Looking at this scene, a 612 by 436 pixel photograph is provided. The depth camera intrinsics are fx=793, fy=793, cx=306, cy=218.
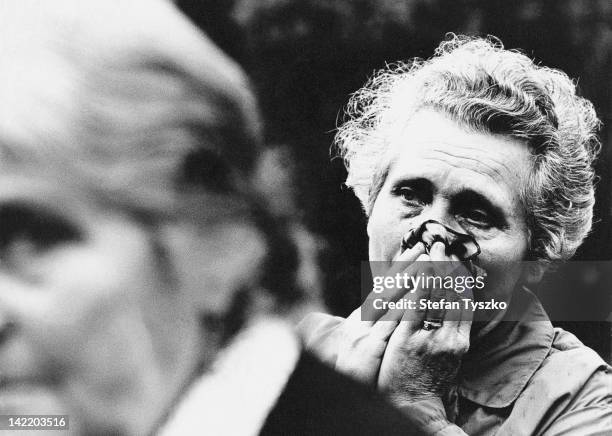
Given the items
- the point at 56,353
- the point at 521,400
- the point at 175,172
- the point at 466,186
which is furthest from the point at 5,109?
the point at 521,400

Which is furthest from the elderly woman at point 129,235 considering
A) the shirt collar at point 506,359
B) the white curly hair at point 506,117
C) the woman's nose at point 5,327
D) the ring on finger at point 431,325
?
the shirt collar at point 506,359

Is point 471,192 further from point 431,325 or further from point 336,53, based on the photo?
point 336,53

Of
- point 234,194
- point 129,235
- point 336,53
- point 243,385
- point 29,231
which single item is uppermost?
point 336,53

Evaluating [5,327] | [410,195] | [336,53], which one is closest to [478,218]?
[410,195]

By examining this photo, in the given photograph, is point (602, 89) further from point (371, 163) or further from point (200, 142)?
point (200, 142)

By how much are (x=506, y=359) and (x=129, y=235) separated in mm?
1657

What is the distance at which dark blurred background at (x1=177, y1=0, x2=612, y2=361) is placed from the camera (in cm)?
333

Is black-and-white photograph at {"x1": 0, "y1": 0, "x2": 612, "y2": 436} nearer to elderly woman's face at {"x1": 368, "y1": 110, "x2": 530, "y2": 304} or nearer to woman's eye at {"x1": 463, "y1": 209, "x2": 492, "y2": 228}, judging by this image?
elderly woman's face at {"x1": 368, "y1": 110, "x2": 530, "y2": 304}

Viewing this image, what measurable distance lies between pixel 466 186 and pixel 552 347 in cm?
74

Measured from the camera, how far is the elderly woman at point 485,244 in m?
3.04

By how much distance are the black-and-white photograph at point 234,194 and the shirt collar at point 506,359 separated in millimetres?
36

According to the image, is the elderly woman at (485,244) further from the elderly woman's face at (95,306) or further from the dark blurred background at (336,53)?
the elderly woman's face at (95,306)

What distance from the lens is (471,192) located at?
3043 millimetres

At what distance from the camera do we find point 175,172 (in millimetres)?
3406
